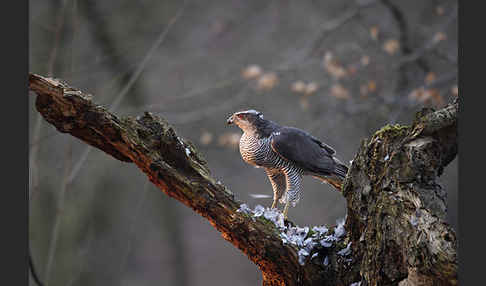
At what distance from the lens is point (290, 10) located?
206 inches

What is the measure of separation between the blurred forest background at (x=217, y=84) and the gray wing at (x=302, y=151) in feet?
3.07

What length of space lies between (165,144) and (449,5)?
2.72 m

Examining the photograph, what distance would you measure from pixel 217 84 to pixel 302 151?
1345mm

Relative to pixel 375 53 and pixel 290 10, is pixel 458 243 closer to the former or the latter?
pixel 375 53

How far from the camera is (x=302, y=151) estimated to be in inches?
80.7

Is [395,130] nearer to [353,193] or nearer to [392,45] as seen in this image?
[353,193]

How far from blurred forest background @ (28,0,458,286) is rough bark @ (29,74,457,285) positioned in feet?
3.04

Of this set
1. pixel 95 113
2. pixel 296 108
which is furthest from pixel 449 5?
pixel 95 113

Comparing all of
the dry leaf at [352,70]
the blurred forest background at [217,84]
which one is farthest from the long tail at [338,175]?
the dry leaf at [352,70]

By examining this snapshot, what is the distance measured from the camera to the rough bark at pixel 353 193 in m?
1.53

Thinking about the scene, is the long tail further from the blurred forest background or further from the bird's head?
the blurred forest background

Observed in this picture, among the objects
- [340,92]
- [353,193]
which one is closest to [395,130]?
[353,193]

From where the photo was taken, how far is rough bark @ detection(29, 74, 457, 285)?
1.53 meters

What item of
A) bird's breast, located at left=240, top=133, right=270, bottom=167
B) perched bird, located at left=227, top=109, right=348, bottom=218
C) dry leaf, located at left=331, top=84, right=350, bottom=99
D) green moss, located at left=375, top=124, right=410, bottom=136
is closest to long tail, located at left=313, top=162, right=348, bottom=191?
perched bird, located at left=227, top=109, right=348, bottom=218
